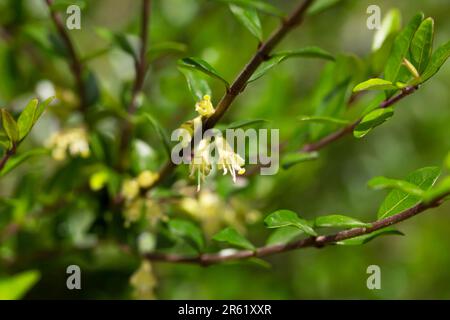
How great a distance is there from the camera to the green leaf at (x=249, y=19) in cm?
70

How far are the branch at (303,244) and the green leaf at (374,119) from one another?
11 centimetres

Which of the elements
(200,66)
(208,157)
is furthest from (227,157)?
(200,66)

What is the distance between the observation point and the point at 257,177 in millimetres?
1011

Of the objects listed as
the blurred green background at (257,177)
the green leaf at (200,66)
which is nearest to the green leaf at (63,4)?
the blurred green background at (257,177)

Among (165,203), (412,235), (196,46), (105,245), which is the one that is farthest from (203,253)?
(412,235)

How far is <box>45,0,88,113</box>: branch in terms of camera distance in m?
0.88

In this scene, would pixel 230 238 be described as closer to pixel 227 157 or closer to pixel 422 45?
pixel 227 157

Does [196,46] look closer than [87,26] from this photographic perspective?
Yes

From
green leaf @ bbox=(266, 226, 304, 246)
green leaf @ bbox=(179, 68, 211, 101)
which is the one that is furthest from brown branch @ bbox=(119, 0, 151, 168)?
green leaf @ bbox=(266, 226, 304, 246)

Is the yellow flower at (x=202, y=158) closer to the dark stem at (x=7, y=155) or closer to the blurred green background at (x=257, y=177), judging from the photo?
the blurred green background at (x=257, y=177)

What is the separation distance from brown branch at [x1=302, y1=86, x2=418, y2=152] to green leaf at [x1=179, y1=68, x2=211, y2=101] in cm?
20

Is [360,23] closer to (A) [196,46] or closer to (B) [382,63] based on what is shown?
(A) [196,46]

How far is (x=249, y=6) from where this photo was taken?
723 mm

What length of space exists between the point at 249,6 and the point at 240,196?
0.38m
